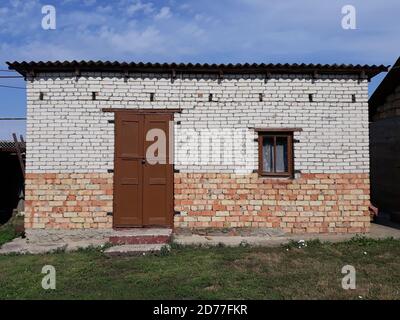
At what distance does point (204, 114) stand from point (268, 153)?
1619 mm

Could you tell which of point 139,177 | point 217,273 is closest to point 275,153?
point 139,177

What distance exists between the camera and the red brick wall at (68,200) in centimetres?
787

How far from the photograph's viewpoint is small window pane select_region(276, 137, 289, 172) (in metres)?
8.24

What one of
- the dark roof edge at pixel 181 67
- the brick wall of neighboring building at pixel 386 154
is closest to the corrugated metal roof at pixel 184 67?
the dark roof edge at pixel 181 67

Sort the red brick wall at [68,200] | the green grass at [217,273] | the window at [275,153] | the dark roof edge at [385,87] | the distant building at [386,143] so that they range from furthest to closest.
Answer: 1. the distant building at [386,143]
2. the dark roof edge at [385,87]
3. the window at [275,153]
4. the red brick wall at [68,200]
5. the green grass at [217,273]

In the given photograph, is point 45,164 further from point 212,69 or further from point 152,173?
point 212,69

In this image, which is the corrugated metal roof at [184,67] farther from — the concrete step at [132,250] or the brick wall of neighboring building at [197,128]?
the concrete step at [132,250]

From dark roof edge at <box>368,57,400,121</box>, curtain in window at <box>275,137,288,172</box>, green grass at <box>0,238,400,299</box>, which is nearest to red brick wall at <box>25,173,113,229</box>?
green grass at <box>0,238,400,299</box>

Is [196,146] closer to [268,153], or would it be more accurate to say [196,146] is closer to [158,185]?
[158,185]

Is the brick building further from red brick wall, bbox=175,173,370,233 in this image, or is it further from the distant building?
the distant building

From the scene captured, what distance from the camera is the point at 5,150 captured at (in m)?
A: 10.9

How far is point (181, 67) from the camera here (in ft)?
26.1
